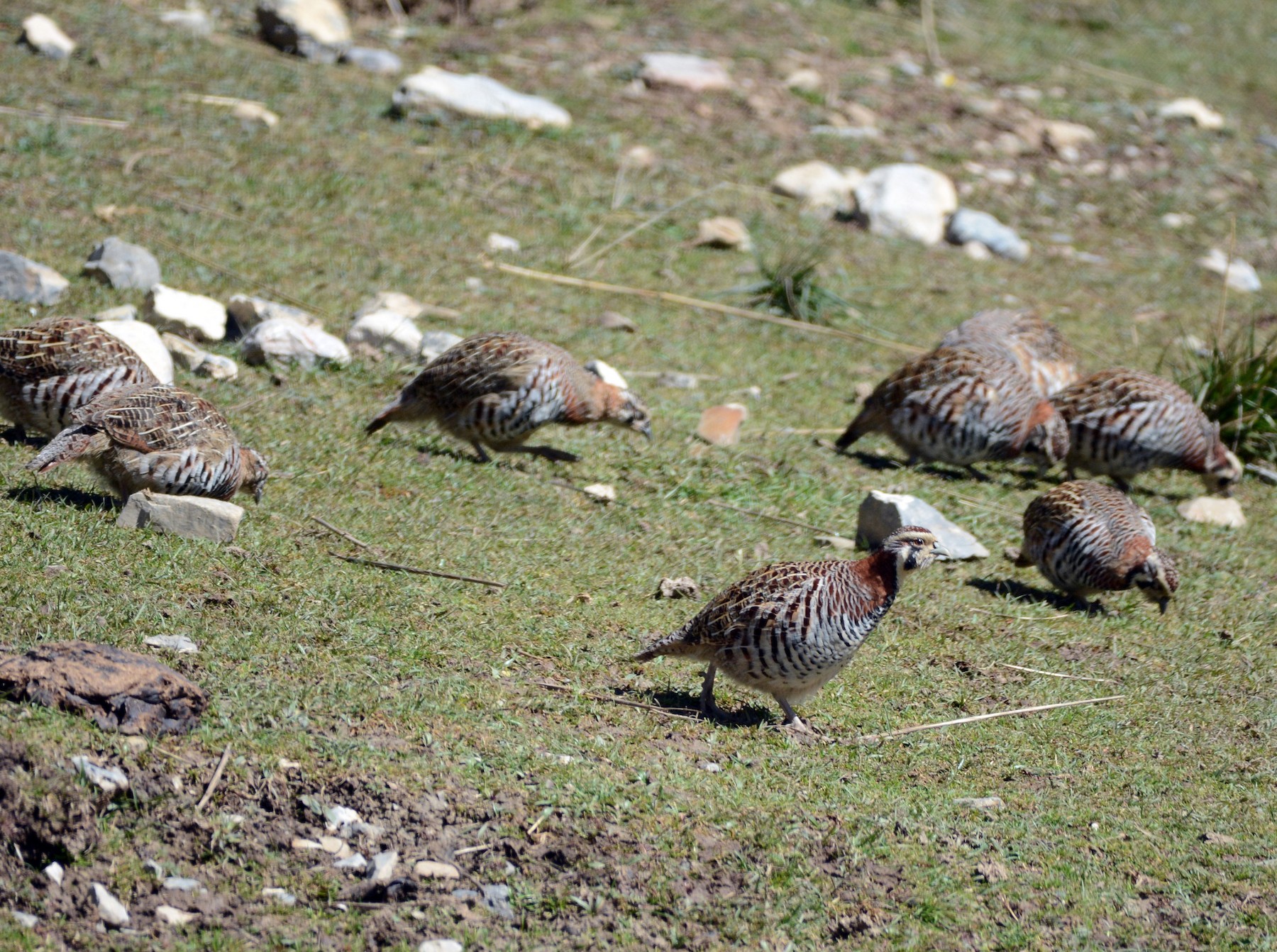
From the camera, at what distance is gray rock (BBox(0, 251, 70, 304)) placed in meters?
9.69

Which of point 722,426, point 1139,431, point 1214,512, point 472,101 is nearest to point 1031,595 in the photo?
point 1139,431

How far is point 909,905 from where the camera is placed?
196 inches

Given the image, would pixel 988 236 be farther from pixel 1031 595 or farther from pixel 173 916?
pixel 173 916

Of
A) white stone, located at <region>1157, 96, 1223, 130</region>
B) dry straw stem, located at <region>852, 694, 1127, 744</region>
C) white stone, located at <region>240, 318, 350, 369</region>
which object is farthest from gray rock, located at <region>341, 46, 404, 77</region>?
dry straw stem, located at <region>852, 694, 1127, 744</region>

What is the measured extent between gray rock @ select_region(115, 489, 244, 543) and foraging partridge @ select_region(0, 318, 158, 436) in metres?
1.05

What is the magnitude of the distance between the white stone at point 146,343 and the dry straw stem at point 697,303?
13.7 ft

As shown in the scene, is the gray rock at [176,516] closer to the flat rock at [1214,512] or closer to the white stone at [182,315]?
the white stone at [182,315]

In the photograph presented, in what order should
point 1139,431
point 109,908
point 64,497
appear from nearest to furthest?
point 109,908 < point 64,497 < point 1139,431

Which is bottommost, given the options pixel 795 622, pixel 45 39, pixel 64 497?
pixel 64 497

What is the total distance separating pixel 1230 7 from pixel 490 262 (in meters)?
19.7

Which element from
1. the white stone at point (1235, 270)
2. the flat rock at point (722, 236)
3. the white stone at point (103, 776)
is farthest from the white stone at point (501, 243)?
the white stone at point (103, 776)

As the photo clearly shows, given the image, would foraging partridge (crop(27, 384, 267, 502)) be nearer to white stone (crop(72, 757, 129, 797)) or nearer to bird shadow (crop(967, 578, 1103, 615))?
white stone (crop(72, 757, 129, 797))

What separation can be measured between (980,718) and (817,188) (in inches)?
405

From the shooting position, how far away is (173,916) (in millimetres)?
4434
